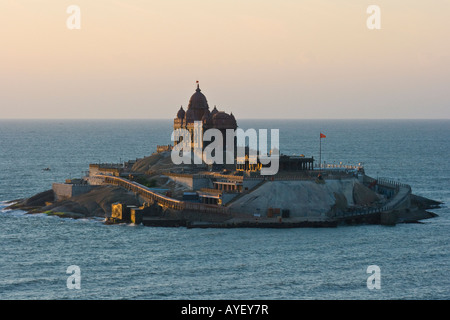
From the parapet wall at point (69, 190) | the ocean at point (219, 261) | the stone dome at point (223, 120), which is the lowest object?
the ocean at point (219, 261)

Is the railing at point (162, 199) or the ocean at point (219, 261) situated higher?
the railing at point (162, 199)


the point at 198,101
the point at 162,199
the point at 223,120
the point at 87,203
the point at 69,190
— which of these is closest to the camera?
the point at 162,199

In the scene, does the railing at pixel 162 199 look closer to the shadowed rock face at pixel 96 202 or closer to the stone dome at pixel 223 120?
the shadowed rock face at pixel 96 202

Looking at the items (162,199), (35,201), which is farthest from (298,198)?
(35,201)

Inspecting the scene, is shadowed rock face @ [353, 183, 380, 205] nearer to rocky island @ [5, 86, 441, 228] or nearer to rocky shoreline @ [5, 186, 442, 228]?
rocky island @ [5, 86, 441, 228]

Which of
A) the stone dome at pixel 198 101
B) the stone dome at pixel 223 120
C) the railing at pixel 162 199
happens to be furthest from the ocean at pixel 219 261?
the stone dome at pixel 198 101

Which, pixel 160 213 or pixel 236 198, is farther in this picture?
pixel 160 213

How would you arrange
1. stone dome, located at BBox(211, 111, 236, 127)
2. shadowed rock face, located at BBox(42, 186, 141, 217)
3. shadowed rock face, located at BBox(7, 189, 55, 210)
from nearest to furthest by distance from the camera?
shadowed rock face, located at BBox(42, 186, 141, 217)
shadowed rock face, located at BBox(7, 189, 55, 210)
stone dome, located at BBox(211, 111, 236, 127)

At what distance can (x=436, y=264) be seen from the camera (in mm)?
91188

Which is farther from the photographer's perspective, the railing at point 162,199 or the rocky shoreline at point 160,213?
the railing at point 162,199

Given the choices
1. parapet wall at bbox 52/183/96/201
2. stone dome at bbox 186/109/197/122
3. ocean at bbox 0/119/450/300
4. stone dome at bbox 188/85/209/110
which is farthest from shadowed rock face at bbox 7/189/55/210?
stone dome at bbox 188/85/209/110

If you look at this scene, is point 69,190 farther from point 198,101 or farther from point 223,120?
point 198,101

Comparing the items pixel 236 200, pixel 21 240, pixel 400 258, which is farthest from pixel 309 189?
pixel 21 240

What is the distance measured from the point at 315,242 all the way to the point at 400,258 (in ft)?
40.4
